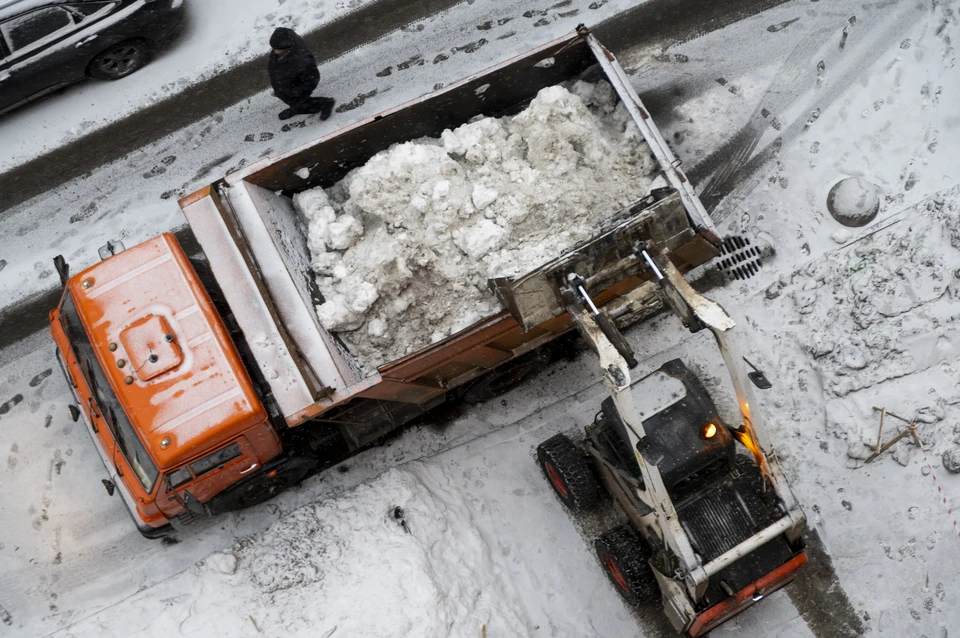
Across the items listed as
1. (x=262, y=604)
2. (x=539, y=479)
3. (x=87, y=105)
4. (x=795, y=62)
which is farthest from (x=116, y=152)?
(x=795, y=62)

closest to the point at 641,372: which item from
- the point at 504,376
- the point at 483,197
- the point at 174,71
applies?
the point at 504,376

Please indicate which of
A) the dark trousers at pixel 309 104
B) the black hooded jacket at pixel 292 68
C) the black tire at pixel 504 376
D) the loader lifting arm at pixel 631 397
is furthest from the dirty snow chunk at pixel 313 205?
the loader lifting arm at pixel 631 397

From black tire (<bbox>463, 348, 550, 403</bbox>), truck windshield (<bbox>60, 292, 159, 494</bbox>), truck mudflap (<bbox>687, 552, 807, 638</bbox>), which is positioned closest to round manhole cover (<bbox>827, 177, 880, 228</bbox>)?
black tire (<bbox>463, 348, 550, 403</bbox>)

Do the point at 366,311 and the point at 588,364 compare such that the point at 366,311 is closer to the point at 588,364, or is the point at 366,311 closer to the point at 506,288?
the point at 506,288

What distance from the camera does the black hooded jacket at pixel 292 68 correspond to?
860 cm

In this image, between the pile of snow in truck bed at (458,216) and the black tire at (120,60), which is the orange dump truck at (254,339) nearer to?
the pile of snow in truck bed at (458,216)

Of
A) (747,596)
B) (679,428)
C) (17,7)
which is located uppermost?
(17,7)

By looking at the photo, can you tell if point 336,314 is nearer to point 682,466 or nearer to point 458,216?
point 458,216

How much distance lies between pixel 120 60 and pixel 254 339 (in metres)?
4.85

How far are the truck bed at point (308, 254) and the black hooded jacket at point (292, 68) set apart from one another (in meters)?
1.42

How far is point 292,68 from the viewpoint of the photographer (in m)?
8.76

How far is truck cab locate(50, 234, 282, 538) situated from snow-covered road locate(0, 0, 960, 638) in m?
1.23

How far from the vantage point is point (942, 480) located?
26.5 feet

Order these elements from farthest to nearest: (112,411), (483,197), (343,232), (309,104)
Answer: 1. (309,104)
2. (343,232)
3. (483,197)
4. (112,411)
